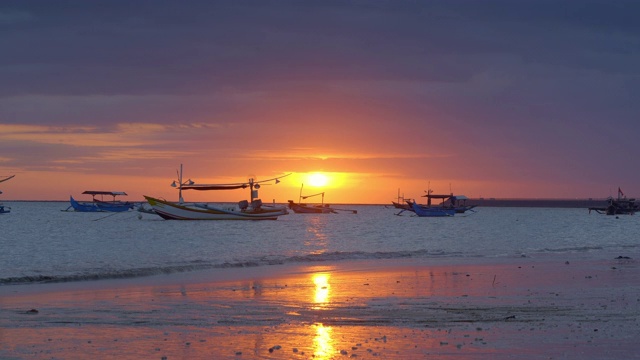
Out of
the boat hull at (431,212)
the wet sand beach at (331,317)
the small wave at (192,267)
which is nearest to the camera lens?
the wet sand beach at (331,317)

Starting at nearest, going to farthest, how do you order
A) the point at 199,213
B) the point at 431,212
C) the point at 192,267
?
1. the point at 192,267
2. the point at 199,213
3. the point at 431,212

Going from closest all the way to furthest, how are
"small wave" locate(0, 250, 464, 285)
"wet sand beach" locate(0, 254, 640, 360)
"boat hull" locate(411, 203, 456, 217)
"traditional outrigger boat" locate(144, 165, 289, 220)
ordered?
"wet sand beach" locate(0, 254, 640, 360) < "small wave" locate(0, 250, 464, 285) < "traditional outrigger boat" locate(144, 165, 289, 220) < "boat hull" locate(411, 203, 456, 217)

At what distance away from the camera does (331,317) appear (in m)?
18.2

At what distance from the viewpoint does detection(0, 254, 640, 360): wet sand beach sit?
45.9 feet

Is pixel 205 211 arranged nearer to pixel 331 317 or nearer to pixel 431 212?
pixel 431 212

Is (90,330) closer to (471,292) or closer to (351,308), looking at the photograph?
(351,308)

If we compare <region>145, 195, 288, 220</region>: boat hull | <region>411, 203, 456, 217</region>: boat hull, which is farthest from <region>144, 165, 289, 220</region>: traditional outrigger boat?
<region>411, 203, 456, 217</region>: boat hull

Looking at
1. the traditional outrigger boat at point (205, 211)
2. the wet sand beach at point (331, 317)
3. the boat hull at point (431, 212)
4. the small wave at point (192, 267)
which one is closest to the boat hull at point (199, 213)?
the traditional outrigger boat at point (205, 211)

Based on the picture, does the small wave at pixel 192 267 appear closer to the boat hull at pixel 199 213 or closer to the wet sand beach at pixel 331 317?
the wet sand beach at pixel 331 317

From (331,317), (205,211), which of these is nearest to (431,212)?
(205,211)

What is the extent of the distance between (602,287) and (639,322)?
7928 millimetres

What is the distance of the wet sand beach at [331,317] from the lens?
13992 millimetres

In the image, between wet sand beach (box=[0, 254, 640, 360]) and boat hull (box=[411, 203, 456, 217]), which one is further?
boat hull (box=[411, 203, 456, 217])

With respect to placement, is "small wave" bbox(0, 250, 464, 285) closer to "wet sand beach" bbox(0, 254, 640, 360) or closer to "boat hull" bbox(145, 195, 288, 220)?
"wet sand beach" bbox(0, 254, 640, 360)
